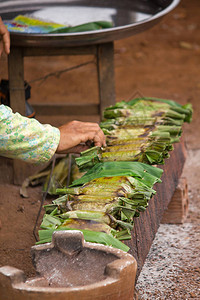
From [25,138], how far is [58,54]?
1870 millimetres

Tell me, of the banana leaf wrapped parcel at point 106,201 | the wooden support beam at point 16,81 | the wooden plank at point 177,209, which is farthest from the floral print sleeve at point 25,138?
the wooden support beam at point 16,81

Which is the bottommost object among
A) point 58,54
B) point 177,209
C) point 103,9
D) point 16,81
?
point 177,209

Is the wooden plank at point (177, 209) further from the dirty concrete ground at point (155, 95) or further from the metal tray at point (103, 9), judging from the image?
the metal tray at point (103, 9)

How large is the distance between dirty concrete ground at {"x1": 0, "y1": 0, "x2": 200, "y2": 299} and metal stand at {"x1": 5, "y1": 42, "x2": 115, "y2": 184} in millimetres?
318

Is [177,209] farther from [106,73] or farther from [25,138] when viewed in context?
[25,138]

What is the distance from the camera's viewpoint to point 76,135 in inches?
84.9

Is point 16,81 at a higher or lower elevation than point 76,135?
lower

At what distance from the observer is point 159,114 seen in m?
3.01

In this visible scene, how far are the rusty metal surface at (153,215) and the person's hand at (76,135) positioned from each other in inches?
15.4

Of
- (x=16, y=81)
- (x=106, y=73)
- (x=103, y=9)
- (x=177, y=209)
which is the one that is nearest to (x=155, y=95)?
(x=103, y=9)

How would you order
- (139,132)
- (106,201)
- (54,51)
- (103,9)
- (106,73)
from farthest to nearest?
(103,9) < (106,73) < (54,51) < (139,132) < (106,201)

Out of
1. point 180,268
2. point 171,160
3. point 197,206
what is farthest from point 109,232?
point 197,206

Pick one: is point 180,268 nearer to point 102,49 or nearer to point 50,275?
point 50,275

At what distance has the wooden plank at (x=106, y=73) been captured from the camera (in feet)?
12.3
